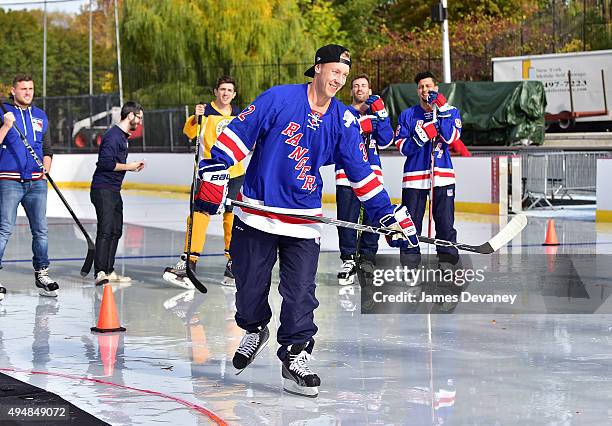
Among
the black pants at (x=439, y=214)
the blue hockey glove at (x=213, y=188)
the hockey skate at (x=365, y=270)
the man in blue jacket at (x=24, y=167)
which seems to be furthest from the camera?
the hockey skate at (x=365, y=270)

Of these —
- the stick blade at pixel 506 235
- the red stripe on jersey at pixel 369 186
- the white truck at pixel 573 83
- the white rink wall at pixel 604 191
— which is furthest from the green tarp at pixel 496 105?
the red stripe on jersey at pixel 369 186

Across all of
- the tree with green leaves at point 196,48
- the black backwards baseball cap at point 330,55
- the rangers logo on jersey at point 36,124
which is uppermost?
the tree with green leaves at point 196,48

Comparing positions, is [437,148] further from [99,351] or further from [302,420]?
[302,420]

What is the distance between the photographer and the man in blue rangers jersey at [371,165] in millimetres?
10828

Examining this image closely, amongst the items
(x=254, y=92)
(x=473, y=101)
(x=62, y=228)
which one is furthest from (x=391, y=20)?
(x=62, y=228)

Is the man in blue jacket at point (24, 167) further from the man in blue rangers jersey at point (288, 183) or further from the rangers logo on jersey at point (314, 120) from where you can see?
the rangers logo on jersey at point (314, 120)

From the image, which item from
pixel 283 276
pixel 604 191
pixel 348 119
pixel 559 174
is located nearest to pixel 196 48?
pixel 559 174

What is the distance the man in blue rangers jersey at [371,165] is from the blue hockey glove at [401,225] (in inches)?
137

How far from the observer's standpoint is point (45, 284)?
10500mm

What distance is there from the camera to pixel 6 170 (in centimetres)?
1022

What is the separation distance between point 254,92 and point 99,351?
1210 inches

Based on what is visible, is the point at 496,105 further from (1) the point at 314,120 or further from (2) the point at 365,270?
(1) the point at 314,120

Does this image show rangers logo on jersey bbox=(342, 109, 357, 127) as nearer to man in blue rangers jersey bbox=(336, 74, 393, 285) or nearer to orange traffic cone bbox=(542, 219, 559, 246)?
man in blue rangers jersey bbox=(336, 74, 393, 285)

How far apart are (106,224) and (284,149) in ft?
15.9
